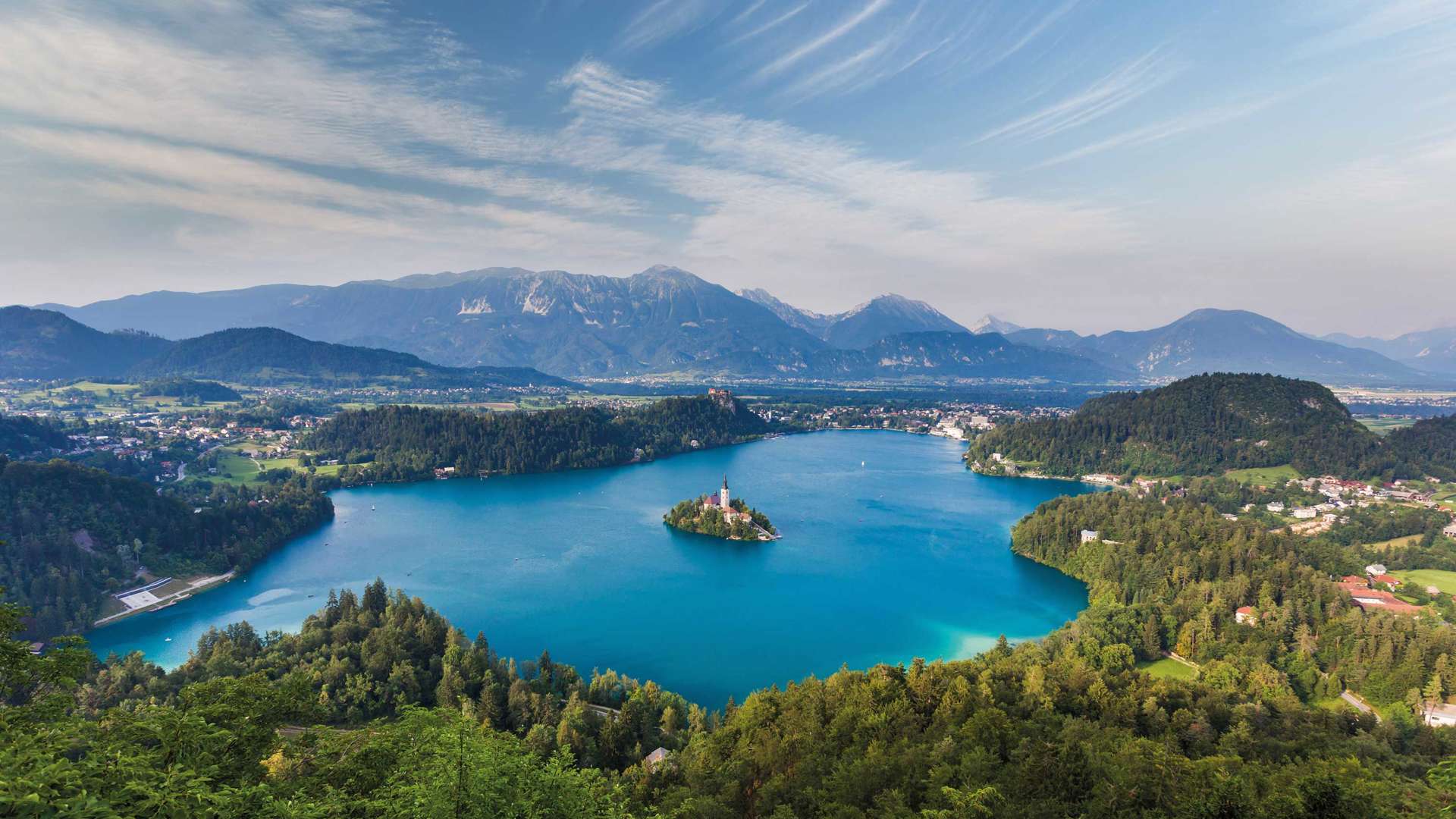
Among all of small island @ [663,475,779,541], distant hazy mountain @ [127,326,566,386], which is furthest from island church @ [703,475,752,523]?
distant hazy mountain @ [127,326,566,386]

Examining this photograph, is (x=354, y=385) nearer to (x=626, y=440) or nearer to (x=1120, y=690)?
(x=626, y=440)

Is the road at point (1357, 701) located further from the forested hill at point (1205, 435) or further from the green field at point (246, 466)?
the green field at point (246, 466)

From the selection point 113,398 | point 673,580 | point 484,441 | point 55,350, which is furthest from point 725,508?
point 55,350

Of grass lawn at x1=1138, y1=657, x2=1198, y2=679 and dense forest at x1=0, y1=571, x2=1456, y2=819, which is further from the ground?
dense forest at x1=0, y1=571, x2=1456, y2=819

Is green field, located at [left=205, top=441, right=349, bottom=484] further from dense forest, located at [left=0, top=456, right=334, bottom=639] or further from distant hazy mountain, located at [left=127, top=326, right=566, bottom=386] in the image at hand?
distant hazy mountain, located at [left=127, top=326, right=566, bottom=386]

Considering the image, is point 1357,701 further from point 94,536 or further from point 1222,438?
point 1222,438

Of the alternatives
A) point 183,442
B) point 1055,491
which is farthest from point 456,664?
point 183,442
